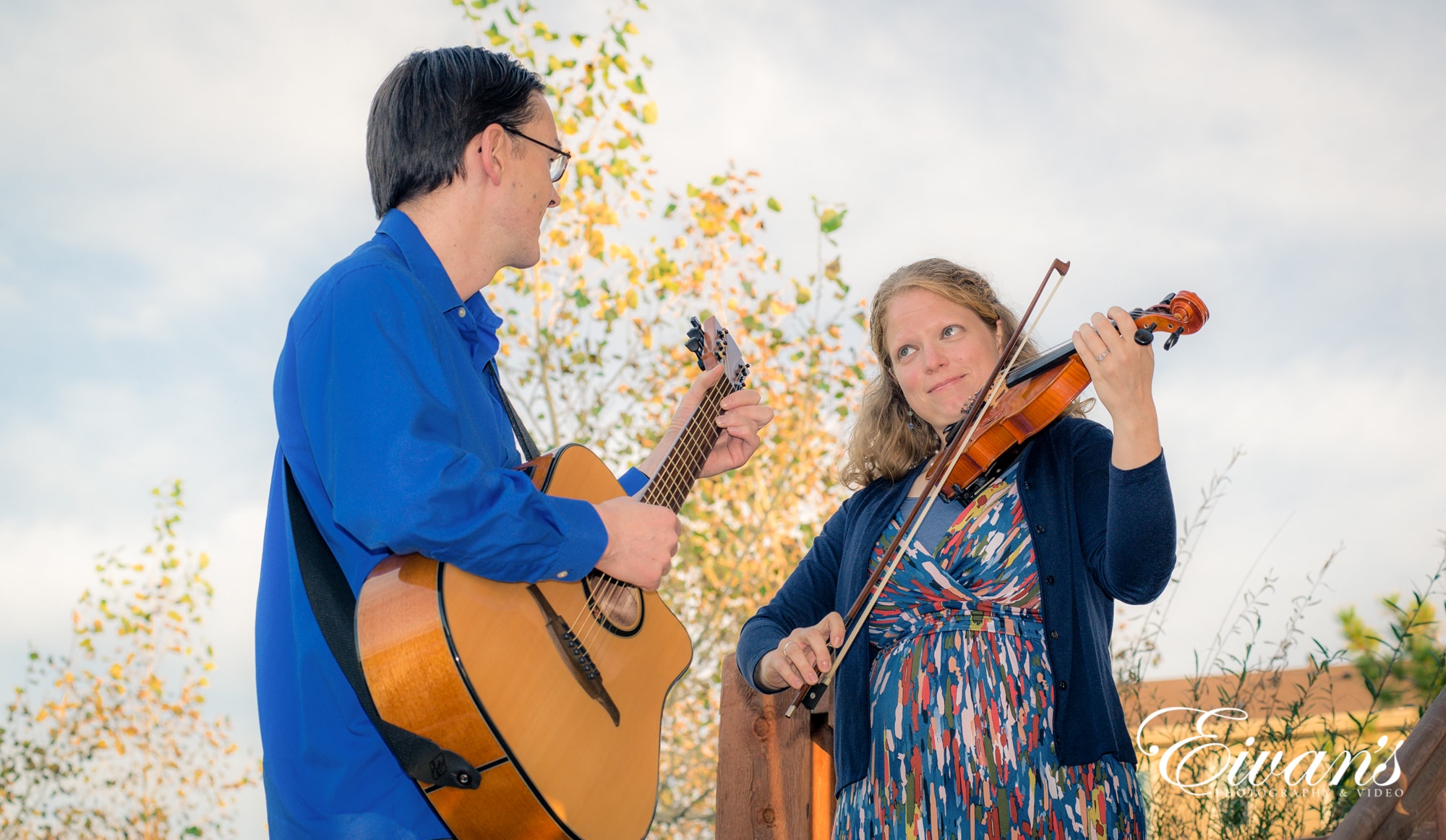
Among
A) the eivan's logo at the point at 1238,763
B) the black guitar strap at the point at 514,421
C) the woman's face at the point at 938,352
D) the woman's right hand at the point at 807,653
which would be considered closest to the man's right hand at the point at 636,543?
the black guitar strap at the point at 514,421

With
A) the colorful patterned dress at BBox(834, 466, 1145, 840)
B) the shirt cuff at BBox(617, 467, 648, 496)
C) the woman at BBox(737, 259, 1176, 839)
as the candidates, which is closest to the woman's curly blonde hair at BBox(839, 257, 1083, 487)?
the woman at BBox(737, 259, 1176, 839)

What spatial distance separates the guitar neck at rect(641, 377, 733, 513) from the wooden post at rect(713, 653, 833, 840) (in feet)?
1.72

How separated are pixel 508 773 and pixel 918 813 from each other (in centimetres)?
99

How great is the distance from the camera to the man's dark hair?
189 cm

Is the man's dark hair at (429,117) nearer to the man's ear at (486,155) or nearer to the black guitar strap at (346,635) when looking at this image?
the man's ear at (486,155)

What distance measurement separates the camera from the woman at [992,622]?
198 centimetres

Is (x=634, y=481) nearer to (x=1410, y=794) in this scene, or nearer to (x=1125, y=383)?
(x=1125, y=383)

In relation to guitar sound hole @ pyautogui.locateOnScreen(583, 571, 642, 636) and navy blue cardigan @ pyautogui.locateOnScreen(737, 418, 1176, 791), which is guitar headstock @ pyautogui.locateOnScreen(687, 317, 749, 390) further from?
guitar sound hole @ pyautogui.locateOnScreen(583, 571, 642, 636)

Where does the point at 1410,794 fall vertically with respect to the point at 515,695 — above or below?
below

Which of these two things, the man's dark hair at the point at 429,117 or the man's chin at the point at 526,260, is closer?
the man's dark hair at the point at 429,117

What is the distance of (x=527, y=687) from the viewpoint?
1528mm

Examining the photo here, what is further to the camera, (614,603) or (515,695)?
(614,603)

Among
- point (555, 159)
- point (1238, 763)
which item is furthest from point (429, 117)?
point (1238, 763)

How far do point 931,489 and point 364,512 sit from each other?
51.1 inches
